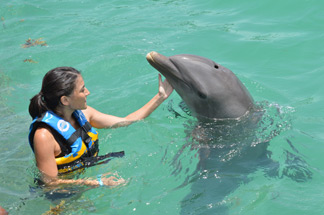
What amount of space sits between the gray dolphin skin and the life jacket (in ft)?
3.84

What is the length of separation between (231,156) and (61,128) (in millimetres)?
2268

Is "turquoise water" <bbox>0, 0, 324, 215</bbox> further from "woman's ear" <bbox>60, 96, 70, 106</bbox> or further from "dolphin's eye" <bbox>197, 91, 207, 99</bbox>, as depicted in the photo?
"woman's ear" <bbox>60, 96, 70, 106</bbox>

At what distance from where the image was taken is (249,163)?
18.4ft

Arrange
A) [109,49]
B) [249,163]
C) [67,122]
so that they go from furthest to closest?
1. [109,49]
2. [249,163]
3. [67,122]

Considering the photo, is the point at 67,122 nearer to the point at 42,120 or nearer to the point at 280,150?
the point at 42,120

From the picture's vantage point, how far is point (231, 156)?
5.66 meters

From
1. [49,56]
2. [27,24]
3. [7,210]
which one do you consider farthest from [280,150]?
[27,24]

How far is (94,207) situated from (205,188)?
4.55 ft

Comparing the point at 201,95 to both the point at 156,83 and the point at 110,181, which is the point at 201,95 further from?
the point at 156,83

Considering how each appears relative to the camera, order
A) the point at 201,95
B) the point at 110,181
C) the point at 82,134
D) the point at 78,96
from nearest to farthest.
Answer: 1. the point at 78,96
2. the point at 110,181
3. the point at 82,134
4. the point at 201,95

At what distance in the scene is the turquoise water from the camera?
5.17 metres

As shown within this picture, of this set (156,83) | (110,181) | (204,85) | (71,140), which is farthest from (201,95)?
(156,83)

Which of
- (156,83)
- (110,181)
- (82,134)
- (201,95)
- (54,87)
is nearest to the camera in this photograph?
(54,87)

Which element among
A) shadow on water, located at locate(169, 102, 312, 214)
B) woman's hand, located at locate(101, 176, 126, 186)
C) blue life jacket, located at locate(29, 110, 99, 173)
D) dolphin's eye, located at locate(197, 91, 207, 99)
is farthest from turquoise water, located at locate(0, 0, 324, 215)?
dolphin's eye, located at locate(197, 91, 207, 99)
